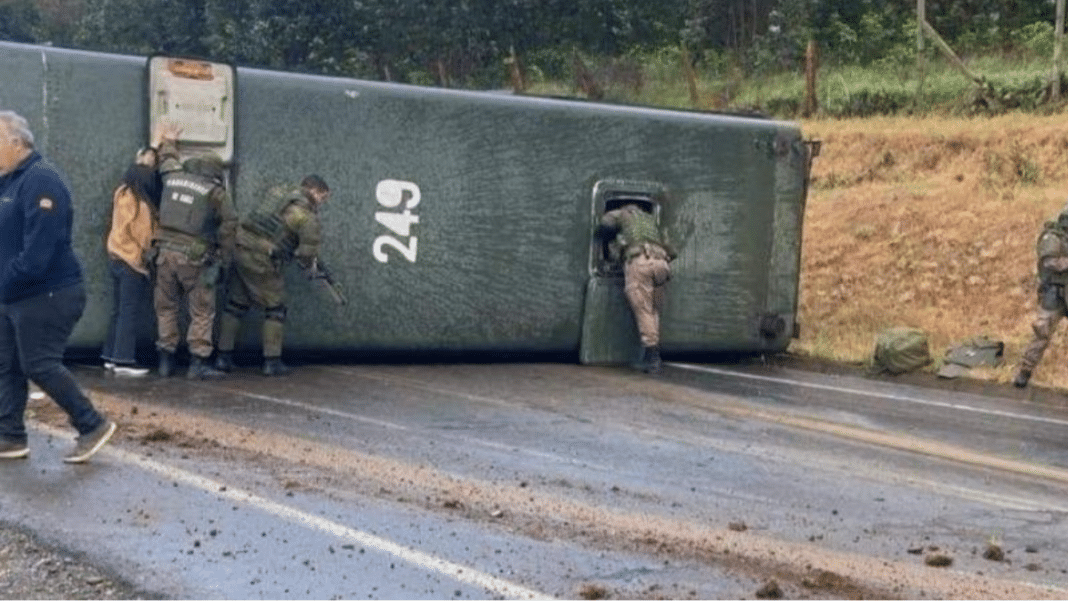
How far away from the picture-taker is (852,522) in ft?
28.0

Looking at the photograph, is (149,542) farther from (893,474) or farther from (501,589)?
(893,474)

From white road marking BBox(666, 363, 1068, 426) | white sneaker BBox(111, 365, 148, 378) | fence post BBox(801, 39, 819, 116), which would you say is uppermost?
fence post BBox(801, 39, 819, 116)

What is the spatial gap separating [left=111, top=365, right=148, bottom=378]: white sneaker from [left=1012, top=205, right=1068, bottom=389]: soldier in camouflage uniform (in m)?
7.69

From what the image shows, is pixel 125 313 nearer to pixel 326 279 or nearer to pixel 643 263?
pixel 326 279

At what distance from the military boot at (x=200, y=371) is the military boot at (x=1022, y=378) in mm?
7104

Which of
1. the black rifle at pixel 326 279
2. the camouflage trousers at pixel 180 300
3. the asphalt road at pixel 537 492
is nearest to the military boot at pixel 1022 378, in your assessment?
the asphalt road at pixel 537 492

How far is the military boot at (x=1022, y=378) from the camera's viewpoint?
1535cm

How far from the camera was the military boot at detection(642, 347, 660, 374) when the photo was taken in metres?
14.9

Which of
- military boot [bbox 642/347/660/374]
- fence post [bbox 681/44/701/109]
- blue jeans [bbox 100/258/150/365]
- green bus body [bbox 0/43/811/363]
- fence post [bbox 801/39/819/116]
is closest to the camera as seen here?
blue jeans [bbox 100/258/150/365]

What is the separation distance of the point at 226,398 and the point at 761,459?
143 inches

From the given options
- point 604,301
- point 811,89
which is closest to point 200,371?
point 604,301

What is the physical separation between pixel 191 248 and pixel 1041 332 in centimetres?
745

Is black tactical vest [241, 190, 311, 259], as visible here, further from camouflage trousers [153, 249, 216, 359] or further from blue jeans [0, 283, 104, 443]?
blue jeans [0, 283, 104, 443]

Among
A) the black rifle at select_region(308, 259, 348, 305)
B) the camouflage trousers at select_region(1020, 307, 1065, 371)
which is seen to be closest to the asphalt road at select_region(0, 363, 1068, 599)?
the black rifle at select_region(308, 259, 348, 305)
